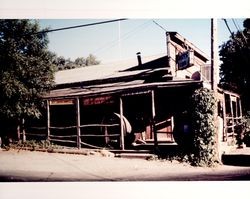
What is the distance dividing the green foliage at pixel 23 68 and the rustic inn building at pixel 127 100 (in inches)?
27.1

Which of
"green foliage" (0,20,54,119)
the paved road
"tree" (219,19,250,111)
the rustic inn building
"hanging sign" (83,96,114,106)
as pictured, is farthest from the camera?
"hanging sign" (83,96,114,106)

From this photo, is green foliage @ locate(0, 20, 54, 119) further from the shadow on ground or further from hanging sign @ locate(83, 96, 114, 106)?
the shadow on ground

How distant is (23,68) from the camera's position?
7824mm

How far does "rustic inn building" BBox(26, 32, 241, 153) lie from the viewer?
9.40 metres

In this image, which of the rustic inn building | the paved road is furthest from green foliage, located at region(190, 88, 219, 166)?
the rustic inn building

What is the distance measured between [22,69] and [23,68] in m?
0.05

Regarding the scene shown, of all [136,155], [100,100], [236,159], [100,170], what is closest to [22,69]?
[100,100]

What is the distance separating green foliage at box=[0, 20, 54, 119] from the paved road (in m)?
1.18

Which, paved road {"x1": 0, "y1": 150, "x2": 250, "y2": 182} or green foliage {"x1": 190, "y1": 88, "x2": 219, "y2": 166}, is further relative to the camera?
green foliage {"x1": 190, "y1": 88, "x2": 219, "y2": 166}

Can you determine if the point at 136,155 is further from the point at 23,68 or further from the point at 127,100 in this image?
the point at 23,68

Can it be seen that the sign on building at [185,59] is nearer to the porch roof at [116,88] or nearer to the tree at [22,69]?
the porch roof at [116,88]

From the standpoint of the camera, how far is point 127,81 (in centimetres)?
1090

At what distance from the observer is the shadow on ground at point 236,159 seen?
24.9ft
